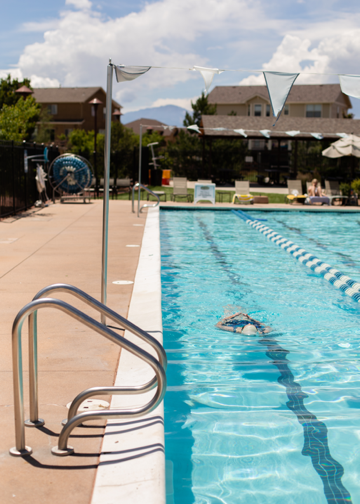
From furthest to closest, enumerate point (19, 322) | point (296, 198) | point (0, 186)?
point (296, 198) → point (0, 186) → point (19, 322)

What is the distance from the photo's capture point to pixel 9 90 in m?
30.4

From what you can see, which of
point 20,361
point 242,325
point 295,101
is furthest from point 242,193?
point 295,101

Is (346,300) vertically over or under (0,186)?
under

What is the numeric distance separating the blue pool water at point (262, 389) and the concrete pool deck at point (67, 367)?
19.2 inches

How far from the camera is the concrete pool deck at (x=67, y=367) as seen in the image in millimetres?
2469

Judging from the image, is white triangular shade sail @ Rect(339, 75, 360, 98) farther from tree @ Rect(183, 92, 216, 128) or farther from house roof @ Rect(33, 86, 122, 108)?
house roof @ Rect(33, 86, 122, 108)

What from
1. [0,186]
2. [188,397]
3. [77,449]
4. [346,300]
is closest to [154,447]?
[77,449]

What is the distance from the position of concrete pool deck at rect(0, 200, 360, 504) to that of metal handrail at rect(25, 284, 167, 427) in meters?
0.14

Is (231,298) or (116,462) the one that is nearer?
(116,462)

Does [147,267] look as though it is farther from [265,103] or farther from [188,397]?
[265,103]

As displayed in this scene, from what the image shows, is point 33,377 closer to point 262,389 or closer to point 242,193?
point 262,389

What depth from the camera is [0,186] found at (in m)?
12.8

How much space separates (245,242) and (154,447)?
369 inches

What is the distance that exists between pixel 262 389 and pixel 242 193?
16951 mm
